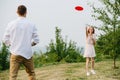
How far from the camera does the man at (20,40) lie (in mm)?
8484

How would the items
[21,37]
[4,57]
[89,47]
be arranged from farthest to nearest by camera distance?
[4,57], [89,47], [21,37]

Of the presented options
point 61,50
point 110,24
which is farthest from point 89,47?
point 61,50

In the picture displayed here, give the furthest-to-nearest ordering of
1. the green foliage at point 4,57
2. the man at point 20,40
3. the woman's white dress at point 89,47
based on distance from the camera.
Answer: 1. the green foliage at point 4,57
2. the woman's white dress at point 89,47
3. the man at point 20,40

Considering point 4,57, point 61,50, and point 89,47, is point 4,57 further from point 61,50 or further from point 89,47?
point 89,47

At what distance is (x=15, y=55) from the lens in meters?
8.49

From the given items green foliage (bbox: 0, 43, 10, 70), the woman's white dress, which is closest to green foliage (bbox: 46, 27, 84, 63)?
green foliage (bbox: 0, 43, 10, 70)

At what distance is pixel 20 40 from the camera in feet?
27.9

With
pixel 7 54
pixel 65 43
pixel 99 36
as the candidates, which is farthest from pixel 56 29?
pixel 99 36

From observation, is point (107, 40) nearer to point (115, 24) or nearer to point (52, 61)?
point (115, 24)

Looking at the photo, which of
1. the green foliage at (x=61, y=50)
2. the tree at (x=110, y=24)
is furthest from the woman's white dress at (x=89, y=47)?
the green foliage at (x=61, y=50)

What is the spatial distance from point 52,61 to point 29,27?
44.8 feet

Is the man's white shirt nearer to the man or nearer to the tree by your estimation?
the man

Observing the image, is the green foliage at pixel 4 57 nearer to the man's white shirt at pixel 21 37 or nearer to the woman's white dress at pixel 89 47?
Result: the woman's white dress at pixel 89 47

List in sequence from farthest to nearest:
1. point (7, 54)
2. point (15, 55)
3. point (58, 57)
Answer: point (58, 57), point (7, 54), point (15, 55)
